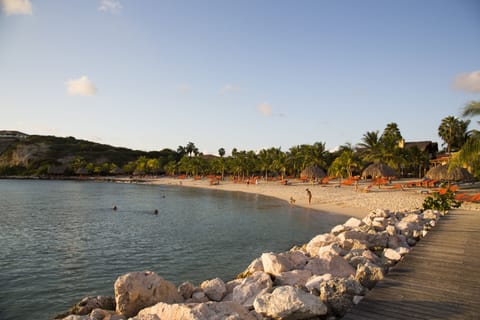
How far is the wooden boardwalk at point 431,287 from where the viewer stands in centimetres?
418

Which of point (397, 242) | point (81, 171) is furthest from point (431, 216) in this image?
point (81, 171)

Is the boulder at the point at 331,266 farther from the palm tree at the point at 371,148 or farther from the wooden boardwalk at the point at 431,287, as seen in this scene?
the palm tree at the point at 371,148

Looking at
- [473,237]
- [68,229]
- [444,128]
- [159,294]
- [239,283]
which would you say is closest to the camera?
[159,294]

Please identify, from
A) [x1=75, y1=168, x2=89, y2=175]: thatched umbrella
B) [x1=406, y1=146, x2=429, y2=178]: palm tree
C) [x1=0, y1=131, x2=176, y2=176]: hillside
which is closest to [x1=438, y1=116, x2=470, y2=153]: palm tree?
[x1=406, y1=146, x2=429, y2=178]: palm tree

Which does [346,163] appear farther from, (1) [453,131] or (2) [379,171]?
(1) [453,131]

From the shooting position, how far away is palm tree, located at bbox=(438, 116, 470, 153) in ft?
173

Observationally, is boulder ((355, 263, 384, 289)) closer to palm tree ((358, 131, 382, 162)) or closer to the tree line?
the tree line

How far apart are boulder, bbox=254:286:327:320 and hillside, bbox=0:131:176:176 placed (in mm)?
98384

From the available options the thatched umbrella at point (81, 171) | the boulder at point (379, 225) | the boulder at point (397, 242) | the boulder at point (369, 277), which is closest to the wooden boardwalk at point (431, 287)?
the boulder at point (369, 277)

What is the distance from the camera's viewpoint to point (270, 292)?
5727 millimetres

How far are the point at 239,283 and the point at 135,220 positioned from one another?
17126mm

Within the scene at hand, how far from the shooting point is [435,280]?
213 inches

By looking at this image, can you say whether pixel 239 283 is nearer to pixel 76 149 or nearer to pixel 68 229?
pixel 68 229

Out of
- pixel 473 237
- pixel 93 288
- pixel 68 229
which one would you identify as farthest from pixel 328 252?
pixel 68 229
